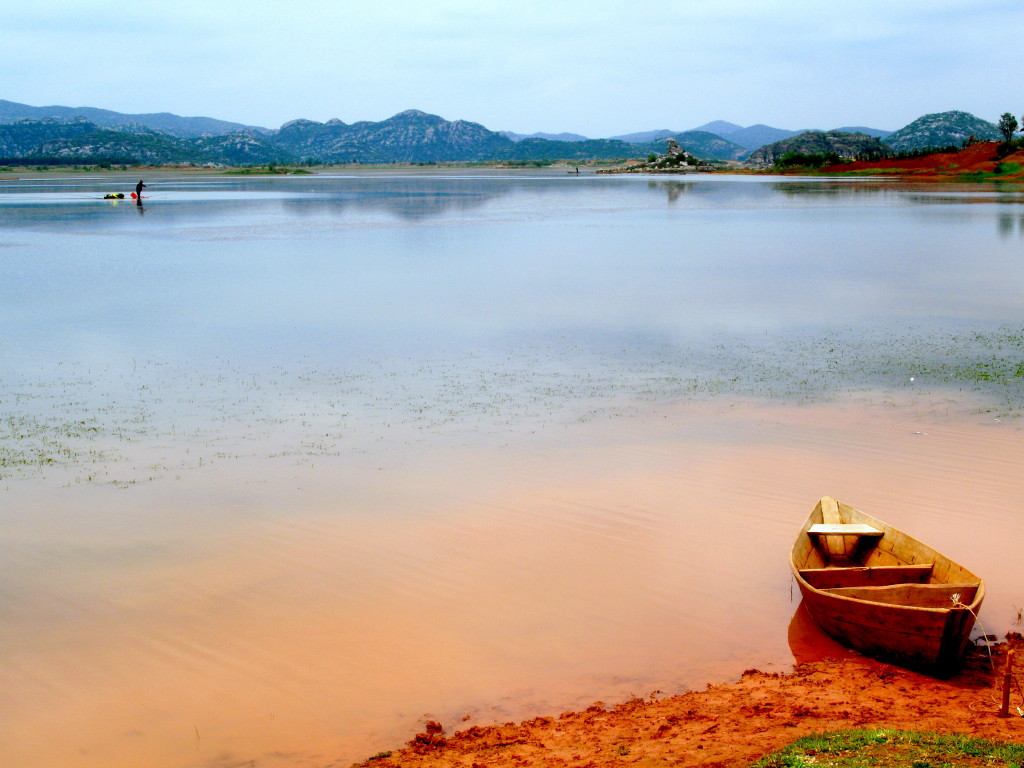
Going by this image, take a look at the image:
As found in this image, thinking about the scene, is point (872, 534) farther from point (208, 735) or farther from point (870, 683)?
point (208, 735)

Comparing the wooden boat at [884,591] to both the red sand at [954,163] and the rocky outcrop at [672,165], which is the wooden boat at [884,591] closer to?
the red sand at [954,163]

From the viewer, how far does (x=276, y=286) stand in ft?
97.8

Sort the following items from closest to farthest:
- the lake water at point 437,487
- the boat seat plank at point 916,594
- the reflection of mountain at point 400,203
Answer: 1. the boat seat plank at point 916,594
2. the lake water at point 437,487
3. the reflection of mountain at point 400,203

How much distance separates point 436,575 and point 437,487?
2.48 metres

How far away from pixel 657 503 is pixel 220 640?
5801mm

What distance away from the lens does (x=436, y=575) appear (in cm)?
1038

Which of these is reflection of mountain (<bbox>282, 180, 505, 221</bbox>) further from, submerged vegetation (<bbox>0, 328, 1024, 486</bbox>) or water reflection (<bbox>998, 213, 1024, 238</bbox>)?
submerged vegetation (<bbox>0, 328, 1024, 486</bbox>)

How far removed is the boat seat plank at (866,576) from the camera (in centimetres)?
862

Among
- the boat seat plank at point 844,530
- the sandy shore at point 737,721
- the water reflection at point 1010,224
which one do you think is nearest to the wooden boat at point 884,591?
the boat seat plank at point 844,530

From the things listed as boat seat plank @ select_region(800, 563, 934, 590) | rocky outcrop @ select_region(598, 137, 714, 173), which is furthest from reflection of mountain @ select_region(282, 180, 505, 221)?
rocky outcrop @ select_region(598, 137, 714, 173)

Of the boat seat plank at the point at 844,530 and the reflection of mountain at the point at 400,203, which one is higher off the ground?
the reflection of mountain at the point at 400,203

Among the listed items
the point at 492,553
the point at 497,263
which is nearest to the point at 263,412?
the point at 492,553

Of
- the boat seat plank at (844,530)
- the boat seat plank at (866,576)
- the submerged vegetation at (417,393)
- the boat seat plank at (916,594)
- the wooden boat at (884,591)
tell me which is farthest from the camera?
the submerged vegetation at (417,393)

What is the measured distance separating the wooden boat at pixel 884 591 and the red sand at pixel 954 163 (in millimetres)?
95841
